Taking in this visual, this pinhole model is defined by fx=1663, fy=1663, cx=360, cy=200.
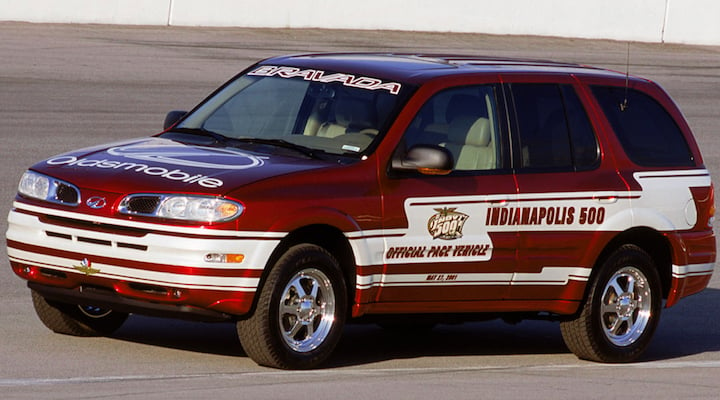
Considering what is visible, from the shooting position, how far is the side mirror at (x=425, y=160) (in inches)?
351

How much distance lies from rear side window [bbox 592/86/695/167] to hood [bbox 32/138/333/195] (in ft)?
7.40

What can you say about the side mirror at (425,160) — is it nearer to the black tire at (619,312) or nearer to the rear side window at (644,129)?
the black tire at (619,312)

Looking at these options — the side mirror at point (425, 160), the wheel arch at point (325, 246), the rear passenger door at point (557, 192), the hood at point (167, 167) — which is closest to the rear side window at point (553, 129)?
the rear passenger door at point (557, 192)

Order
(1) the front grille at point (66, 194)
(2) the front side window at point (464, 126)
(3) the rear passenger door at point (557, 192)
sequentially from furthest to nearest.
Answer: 1. (3) the rear passenger door at point (557, 192)
2. (2) the front side window at point (464, 126)
3. (1) the front grille at point (66, 194)

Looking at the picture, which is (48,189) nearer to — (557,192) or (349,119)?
(349,119)

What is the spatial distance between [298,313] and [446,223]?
102cm

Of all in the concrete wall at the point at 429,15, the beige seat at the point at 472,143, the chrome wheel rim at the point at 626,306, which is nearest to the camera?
the beige seat at the point at 472,143

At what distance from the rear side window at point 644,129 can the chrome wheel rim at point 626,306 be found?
0.72 m

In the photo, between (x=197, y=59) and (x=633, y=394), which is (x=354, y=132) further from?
(x=197, y=59)

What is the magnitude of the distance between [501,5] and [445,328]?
24.8m

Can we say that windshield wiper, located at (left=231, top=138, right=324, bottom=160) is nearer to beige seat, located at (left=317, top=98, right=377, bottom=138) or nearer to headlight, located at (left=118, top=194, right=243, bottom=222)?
beige seat, located at (left=317, top=98, right=377, bottom=138)

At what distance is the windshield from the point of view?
920 centimetres

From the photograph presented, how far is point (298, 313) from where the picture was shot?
868 centimetres

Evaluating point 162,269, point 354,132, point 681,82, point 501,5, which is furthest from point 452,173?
point 501,5
